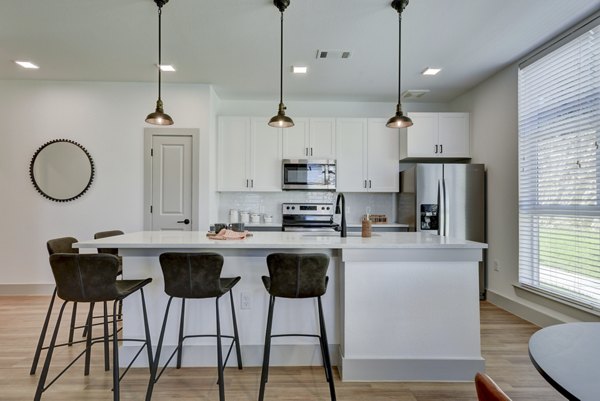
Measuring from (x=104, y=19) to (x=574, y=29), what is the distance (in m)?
4.08

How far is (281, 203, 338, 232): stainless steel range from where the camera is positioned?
4555 millimetres

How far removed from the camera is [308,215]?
4633 millimetres

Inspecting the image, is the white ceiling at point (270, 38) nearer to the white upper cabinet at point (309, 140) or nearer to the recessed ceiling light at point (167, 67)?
the recessed ceiling light at point (167, 67)

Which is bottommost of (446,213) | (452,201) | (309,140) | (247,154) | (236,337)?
(236,337)

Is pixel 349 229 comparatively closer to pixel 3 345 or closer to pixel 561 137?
pixel 561 137

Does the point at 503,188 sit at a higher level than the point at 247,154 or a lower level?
lower

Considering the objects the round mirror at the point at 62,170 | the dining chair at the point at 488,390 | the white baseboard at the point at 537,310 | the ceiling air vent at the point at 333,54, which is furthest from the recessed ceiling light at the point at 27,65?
the white baseboard at the point at 537,310

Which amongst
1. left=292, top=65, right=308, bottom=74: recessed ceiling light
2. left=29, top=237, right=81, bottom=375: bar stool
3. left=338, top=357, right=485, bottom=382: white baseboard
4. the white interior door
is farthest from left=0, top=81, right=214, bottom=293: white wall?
left=338, top=357, right=485, bottom=382: white baseboard

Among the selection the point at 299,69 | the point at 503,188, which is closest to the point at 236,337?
the point at 299,69

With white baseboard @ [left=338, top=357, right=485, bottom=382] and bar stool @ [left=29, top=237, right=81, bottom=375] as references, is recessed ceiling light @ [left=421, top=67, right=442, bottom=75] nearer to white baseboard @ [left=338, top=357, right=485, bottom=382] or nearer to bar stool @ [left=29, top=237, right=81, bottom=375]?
white baseboard @ [left=338, top=357, right=485, bottom=382]

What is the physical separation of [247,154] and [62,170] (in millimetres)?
2384

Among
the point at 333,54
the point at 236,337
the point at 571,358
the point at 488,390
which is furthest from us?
the point at 333,54

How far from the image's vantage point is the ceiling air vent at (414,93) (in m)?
4.35

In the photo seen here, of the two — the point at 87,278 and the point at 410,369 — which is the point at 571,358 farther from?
the point at 87,278
